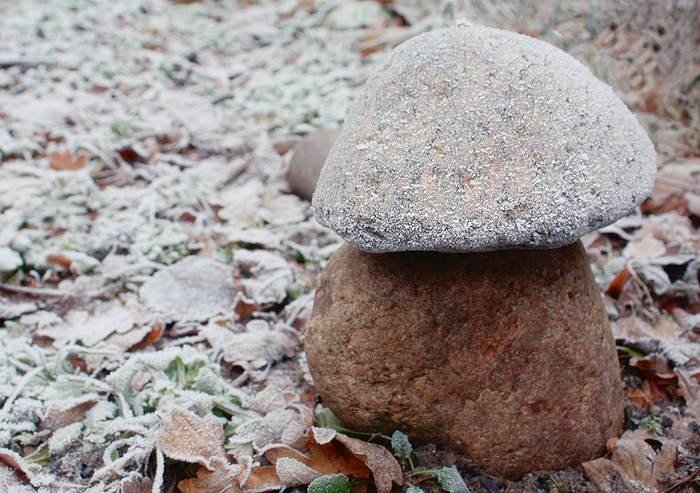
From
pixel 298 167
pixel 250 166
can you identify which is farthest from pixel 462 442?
pixel 250 166

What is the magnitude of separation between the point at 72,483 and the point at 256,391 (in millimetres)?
562

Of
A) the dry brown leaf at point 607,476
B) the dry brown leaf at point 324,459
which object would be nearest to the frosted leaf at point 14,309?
the dry brown leaf at point 324,459

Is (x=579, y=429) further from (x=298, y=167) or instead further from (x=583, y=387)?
(x=298, y=167)

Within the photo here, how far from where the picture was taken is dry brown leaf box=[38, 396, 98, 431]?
60.5 inches

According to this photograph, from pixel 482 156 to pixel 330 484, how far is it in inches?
32.8

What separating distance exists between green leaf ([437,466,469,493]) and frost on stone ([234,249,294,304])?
996 mm

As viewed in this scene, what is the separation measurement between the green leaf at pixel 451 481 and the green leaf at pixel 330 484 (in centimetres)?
23

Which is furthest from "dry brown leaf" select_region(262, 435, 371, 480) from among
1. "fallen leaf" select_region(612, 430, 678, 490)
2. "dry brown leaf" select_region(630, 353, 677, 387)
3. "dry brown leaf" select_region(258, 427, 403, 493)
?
"dry brown leaf" select_region(630, 353, 677, 387)

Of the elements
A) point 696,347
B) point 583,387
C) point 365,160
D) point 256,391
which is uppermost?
point 365,160

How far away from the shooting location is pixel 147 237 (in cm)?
246

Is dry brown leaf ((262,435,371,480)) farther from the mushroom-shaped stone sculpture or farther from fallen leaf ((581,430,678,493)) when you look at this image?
fallen leaf ((581,430,678,493))

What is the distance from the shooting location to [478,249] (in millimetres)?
1040

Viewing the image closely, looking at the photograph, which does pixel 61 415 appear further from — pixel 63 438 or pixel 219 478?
pixel 219 478

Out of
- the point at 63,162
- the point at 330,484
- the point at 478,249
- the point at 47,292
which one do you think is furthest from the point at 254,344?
the point at 63,162
